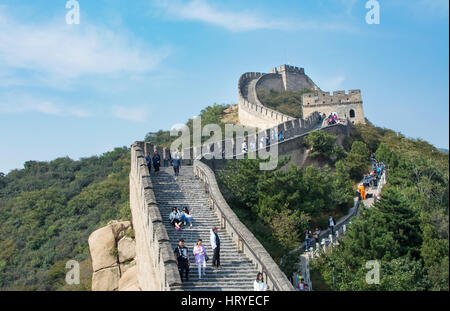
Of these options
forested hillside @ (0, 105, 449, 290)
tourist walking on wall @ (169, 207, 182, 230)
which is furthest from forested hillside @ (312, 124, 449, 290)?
tourist walking on wall @ (169, 207, 182, 230)

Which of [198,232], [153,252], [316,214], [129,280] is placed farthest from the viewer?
[316,214]

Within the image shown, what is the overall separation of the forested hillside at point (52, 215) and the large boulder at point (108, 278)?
86.9 inches

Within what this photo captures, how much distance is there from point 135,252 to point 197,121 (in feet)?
94.5

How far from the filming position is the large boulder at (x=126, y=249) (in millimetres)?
19250

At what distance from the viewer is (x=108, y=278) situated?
63.6ft

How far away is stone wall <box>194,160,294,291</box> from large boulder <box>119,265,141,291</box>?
3.93m

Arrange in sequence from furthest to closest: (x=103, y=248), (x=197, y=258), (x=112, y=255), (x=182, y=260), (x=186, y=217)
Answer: (x=103, y=248), (x=112, y=255), (x=186, y=217), (x=197, y=258), (x=182, y=260)

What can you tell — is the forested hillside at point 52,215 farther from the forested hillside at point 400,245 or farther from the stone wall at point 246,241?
the forested hillside at point 400,245

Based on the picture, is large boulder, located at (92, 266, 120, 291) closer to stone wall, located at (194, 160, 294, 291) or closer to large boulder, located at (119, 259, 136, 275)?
large boulder, located at (119, 259, 136, 275)

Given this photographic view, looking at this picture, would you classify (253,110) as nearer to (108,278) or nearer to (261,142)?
(261,142)

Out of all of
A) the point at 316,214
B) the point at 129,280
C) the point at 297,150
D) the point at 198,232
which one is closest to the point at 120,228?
the point at 129,280

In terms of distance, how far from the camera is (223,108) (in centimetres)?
5016

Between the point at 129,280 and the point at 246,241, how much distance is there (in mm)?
6661
